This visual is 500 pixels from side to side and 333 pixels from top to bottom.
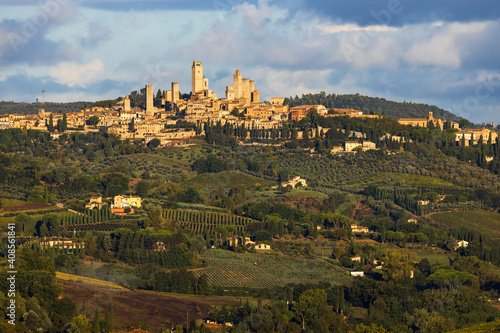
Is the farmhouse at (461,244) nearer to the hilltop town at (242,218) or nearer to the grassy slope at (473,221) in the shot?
the hilltop town at (242,218)

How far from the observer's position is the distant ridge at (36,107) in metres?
141

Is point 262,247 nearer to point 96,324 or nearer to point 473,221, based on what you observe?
point 473,221

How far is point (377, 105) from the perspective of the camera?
497ft

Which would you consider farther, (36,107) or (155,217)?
(36,107)

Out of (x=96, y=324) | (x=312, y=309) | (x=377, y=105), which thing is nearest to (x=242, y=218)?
(x=312, y=309)

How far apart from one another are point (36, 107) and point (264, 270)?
10262 centimetres

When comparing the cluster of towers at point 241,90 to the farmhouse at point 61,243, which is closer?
the farmhouse at point 61,243

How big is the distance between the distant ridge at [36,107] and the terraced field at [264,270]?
292 feet

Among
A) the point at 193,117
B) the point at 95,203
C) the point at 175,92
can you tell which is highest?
the point at 175,92

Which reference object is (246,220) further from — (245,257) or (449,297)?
(449,297)

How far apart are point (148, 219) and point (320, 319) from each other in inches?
977

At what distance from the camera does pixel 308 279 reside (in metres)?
51.2

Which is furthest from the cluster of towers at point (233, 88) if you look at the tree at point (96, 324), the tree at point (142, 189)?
the tree at point (96, 324)

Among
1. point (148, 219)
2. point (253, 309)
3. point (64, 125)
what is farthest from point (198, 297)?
point (64, 125)
